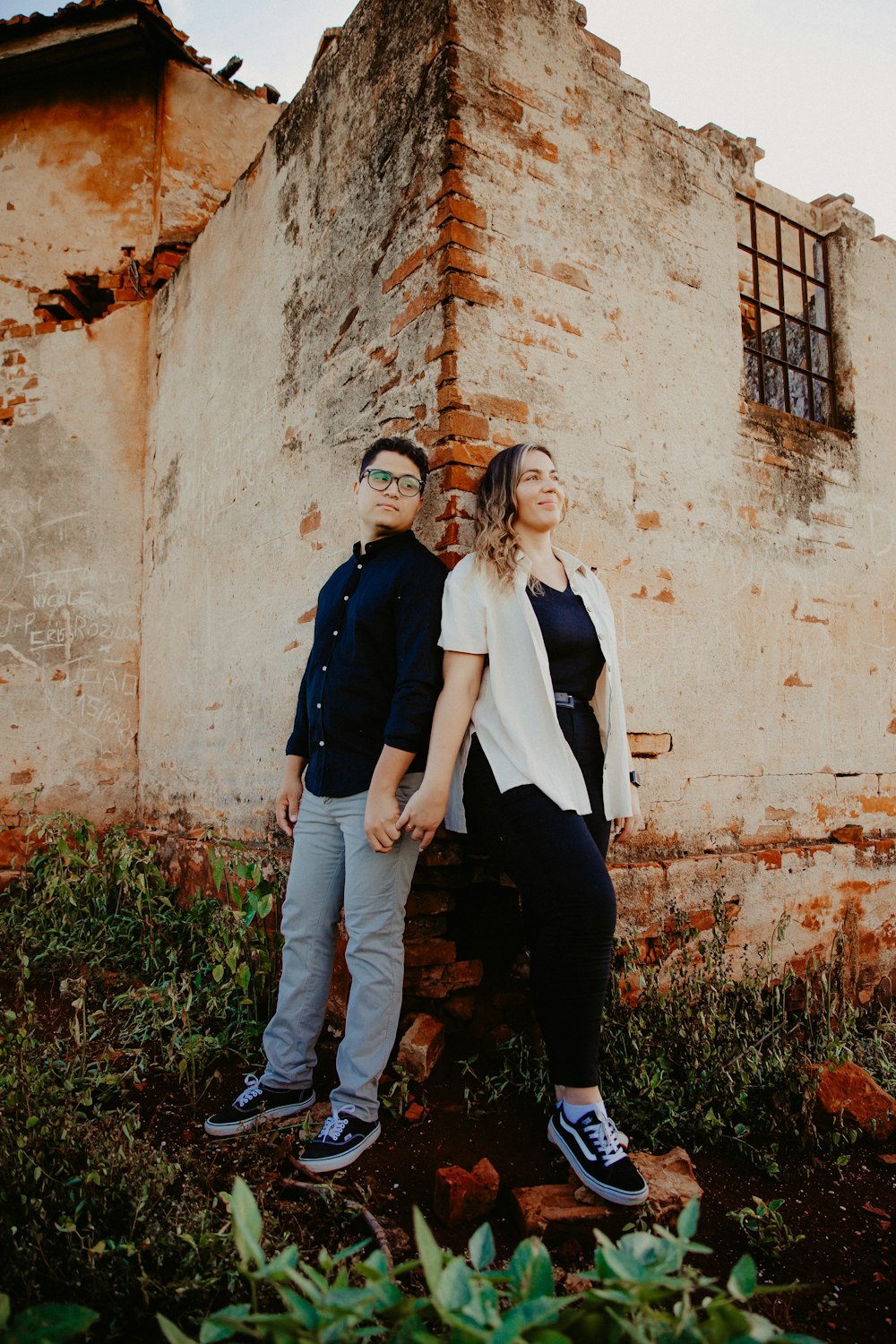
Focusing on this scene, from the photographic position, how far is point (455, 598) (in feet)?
8.27

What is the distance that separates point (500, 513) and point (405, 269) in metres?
1.24

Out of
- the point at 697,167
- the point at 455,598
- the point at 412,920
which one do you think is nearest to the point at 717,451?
the point at 697,167

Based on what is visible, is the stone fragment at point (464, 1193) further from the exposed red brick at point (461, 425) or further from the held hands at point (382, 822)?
the exposed red brick at point (461, 425)

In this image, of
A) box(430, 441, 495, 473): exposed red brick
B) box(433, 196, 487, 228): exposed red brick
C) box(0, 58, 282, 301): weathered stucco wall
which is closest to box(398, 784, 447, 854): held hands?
box(430, 441, 495, 473): exposed red brick

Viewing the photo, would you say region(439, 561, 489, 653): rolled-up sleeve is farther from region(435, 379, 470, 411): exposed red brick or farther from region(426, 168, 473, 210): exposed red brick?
region(426, 168, 473, 210): exposed red brick

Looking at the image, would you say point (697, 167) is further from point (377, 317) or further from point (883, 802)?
point (883, 802)

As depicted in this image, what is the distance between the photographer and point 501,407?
10.2 feet

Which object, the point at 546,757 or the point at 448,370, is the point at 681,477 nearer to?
the point at 448,370

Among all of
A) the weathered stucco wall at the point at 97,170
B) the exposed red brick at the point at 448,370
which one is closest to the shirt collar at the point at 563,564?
the exposed red brick at the point at 448,370

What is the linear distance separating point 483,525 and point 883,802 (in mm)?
3011

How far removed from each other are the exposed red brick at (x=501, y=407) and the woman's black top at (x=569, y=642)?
2.64ft

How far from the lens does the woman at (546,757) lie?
2.25 meters

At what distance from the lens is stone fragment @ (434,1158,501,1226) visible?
2100 millimetres

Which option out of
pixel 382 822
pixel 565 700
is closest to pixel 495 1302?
pixel 382 822
